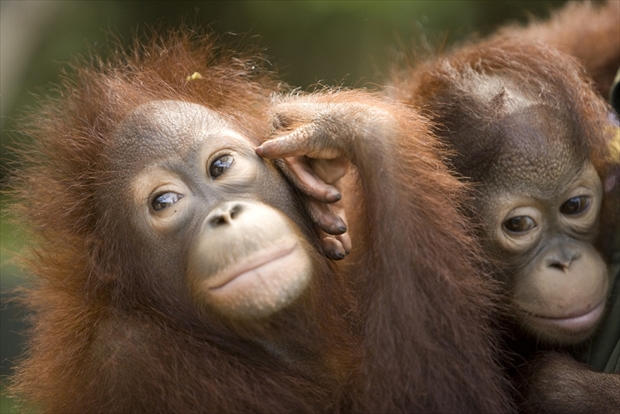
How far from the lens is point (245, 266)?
1912 mm

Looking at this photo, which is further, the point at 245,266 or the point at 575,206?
the point at 575,206

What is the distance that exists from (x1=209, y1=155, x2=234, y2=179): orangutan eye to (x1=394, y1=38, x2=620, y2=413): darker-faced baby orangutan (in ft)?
2.33

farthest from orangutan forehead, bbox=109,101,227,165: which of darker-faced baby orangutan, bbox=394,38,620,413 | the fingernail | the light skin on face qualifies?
darker-faced baby orangutan, bbox=394,38,620,413

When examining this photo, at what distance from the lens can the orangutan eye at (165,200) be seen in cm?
210

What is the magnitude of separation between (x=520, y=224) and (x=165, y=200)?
3.74 feet

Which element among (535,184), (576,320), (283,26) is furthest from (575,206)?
(283,26)

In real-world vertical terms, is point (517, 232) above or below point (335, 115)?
below

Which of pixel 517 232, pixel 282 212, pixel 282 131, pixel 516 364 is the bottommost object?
pixel 516 364

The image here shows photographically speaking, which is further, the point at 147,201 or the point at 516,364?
the point at 516,364

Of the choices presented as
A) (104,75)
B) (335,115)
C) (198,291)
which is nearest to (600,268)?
Answer: (335,115)

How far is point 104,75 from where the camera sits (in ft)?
7.93

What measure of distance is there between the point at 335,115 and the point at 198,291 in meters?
0.62

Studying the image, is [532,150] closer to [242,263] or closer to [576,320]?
[576,320]

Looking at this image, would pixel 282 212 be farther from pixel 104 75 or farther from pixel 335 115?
pixel 104 75
